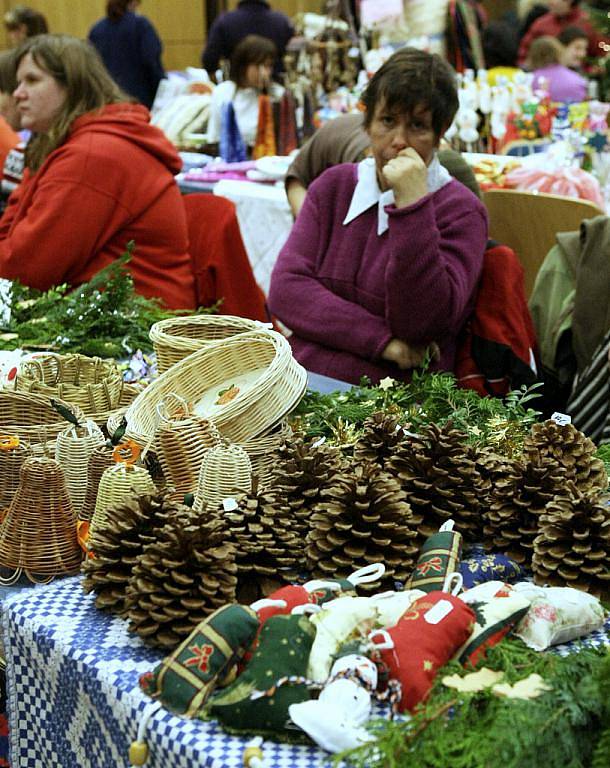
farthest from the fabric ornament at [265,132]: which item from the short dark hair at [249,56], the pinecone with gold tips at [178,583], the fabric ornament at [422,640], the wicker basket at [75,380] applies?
the fabric ornament at [422,640]

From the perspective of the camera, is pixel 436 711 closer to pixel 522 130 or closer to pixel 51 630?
pixel 51 630

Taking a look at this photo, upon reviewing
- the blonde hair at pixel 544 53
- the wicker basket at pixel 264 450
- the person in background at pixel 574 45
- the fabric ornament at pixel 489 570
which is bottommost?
the person in background at pixel 574 45

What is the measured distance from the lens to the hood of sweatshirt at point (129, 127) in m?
3.08

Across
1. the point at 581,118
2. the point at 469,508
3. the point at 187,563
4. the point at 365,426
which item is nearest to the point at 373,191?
the point at 365,426

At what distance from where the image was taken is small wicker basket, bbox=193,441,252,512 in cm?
137

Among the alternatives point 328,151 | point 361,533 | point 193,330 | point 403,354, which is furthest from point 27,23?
point 361,533

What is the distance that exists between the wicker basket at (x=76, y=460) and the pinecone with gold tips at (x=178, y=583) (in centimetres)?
28

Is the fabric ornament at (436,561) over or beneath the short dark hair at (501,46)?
over

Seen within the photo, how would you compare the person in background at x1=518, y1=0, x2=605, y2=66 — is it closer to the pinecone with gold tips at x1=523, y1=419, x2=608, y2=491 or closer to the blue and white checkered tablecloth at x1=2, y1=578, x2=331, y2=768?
the pinecone with gold tips at x1=523, y1=419, x2=608, y2=491

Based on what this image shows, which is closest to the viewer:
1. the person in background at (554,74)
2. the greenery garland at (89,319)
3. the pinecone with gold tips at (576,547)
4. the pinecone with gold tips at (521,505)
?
the pinecone with gold tips at (576,547)

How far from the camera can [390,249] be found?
2.30 metres

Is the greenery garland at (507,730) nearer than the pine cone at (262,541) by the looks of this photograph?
Yes

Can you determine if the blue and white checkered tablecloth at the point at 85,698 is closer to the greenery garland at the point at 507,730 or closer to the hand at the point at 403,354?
the greenery garland at the point at 507,730

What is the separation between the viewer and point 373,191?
2438 millimetres
